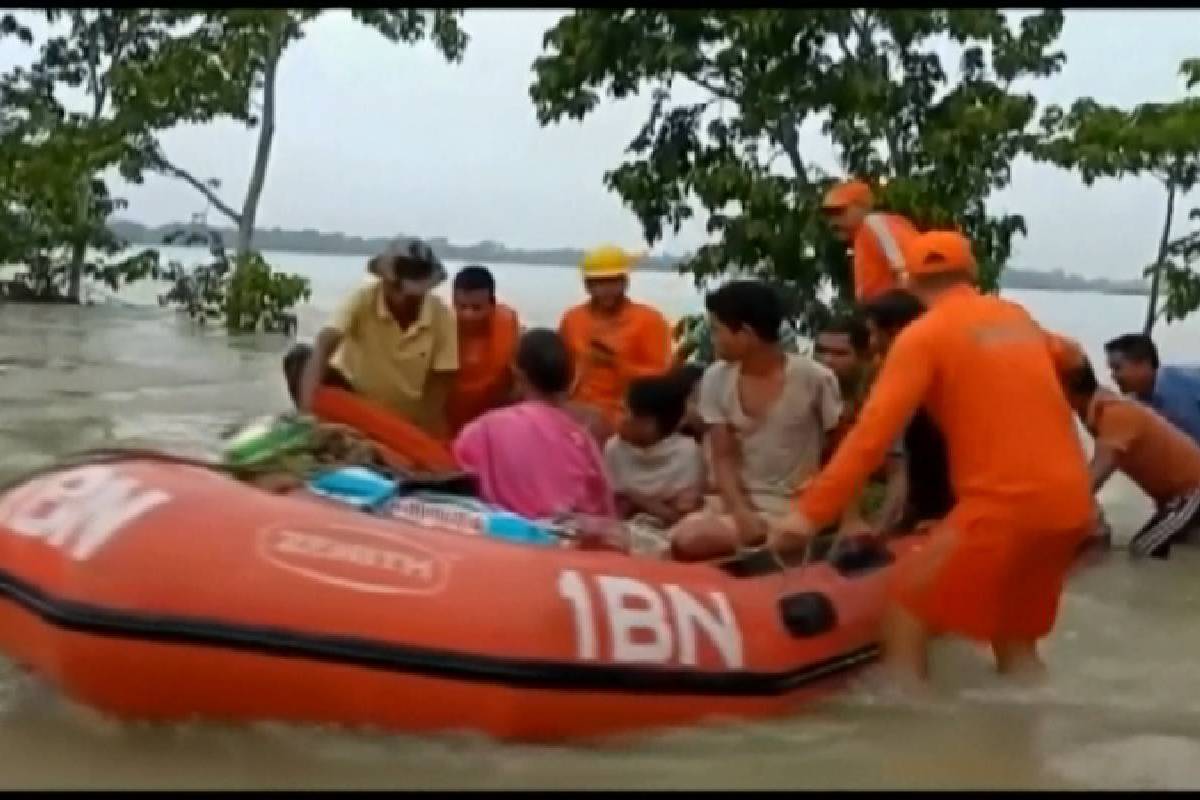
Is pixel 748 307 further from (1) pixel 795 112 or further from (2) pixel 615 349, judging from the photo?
(1) pixel 795 112

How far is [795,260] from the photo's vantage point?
1080cm

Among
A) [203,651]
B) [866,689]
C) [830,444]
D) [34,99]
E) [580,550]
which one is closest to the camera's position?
[203,651]

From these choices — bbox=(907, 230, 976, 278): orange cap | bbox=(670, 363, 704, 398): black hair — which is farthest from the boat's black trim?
bbox=(670, 363, 704, 398): black hair

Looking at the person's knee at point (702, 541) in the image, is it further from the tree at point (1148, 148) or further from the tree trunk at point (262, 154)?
the tree trunk at point (262, 154)

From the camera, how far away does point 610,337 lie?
7.40m

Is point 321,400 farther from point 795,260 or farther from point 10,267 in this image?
point 10,267

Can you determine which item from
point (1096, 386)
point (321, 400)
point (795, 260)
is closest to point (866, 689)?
point (321, 400)

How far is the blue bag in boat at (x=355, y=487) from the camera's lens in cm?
536

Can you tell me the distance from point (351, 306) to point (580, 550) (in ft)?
7.01

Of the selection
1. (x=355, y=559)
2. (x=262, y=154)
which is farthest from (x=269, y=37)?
(x=355, y=559)

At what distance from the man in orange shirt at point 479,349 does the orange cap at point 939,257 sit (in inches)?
82.7

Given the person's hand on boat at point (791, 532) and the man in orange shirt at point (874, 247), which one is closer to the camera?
the person's hand on boat at point (791, 532)

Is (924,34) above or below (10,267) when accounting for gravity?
above

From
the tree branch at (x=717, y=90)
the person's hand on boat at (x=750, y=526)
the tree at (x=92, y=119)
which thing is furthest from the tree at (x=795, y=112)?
the tree at (x=92, y=119)
